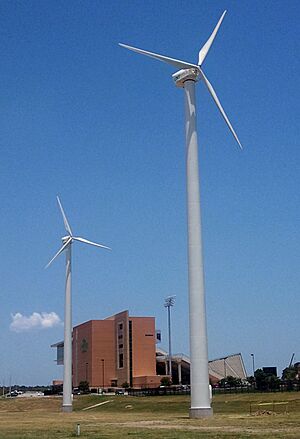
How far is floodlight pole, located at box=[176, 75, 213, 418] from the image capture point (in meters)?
47.7

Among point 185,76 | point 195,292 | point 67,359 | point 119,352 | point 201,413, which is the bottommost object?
point 201,413

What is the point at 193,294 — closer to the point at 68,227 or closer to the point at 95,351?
the point at 68,227

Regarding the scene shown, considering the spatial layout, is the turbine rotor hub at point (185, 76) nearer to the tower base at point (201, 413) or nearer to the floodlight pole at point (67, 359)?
the tower base at point (201, 413)

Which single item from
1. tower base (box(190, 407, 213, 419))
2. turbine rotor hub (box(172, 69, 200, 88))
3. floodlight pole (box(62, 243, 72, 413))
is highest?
turbine rotor hub (box(172, 69, 200, 88))

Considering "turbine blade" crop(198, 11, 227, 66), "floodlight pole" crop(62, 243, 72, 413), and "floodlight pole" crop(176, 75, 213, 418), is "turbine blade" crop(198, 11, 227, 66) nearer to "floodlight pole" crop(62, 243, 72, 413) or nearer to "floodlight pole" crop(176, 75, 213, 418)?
"floodlight pole" crop(176, 75, 213, 418)

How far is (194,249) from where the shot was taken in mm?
49562

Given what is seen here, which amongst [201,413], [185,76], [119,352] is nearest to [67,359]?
[201,413]

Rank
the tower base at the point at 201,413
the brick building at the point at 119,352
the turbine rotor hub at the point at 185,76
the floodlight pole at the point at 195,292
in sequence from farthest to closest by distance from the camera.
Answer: the brick building at the point at 119,352
the turbine rotor hub at the point at 185,76
the floodlight pole at the point at 195,292
the tower base at the point at 201,413

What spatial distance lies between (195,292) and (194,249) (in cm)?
313

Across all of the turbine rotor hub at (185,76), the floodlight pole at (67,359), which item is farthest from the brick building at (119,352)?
the turbine rotor hub at (185,76)

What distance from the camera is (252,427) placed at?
1486 inches

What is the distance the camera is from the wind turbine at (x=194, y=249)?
47.7 metres

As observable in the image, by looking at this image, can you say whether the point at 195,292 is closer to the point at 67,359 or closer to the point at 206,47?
the point at 206,47

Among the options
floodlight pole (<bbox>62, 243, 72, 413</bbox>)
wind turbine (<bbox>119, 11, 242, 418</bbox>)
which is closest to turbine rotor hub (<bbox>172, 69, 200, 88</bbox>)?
wind turbine (<bbox>119, 11, 242, 418</bbox>)
